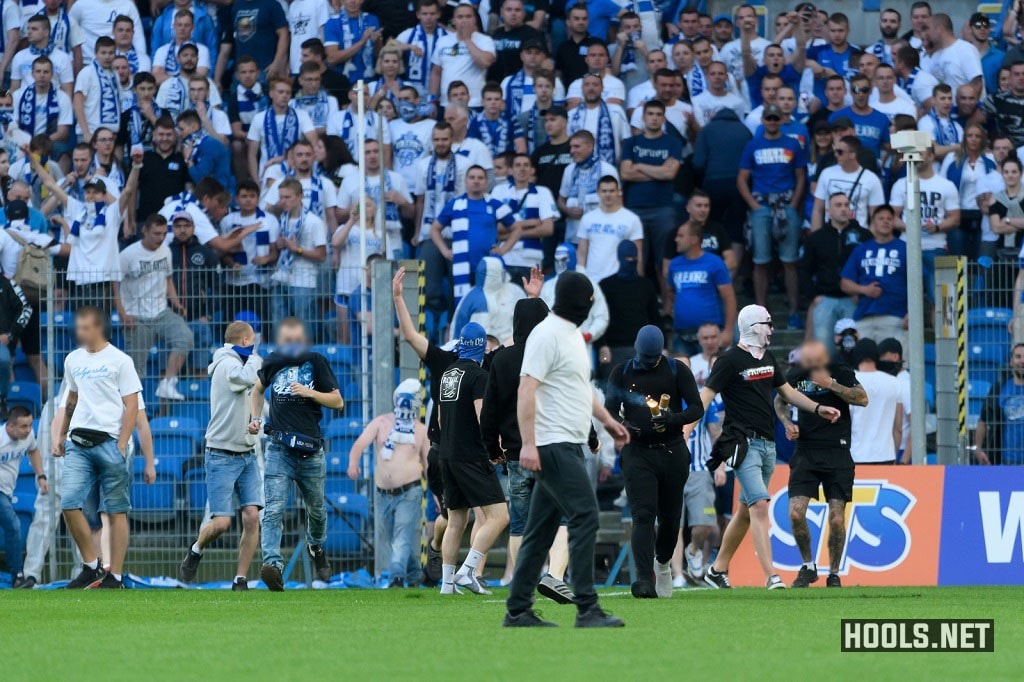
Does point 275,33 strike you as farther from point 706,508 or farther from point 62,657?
point 62,657

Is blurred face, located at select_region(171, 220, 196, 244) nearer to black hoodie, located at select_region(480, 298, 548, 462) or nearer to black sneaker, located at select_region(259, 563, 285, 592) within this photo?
black sneaker, located at select_region(259, 563, 285, 592)

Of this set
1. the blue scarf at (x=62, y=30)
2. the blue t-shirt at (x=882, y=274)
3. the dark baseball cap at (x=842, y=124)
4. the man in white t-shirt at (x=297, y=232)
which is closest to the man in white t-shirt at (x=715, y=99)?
the dark baseball cap at (x=842, y=124)

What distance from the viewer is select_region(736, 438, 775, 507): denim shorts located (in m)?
14.8

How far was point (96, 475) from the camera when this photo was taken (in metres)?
15.3

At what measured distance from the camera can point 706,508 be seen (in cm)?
1728

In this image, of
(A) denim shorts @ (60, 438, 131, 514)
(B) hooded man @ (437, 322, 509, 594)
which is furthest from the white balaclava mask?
(A) denim shorts @ (60, 438, 131, 514)

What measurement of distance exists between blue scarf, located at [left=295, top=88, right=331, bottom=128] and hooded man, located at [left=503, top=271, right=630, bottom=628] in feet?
39.4

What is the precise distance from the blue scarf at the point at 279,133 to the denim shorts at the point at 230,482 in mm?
6394

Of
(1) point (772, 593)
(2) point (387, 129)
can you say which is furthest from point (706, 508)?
(2) point (387, 129)

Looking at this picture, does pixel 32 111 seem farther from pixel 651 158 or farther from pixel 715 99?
pixel 715 99

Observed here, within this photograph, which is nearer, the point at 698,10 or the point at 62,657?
the point at 62,657

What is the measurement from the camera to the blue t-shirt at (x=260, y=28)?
74.9 ft

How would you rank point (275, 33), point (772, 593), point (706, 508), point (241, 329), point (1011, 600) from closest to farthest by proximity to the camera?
point (1011, 600) < point (772, 593) < point (241, 329) < point (706, 508) < point (275, 33)

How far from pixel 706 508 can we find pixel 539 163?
5423mm
